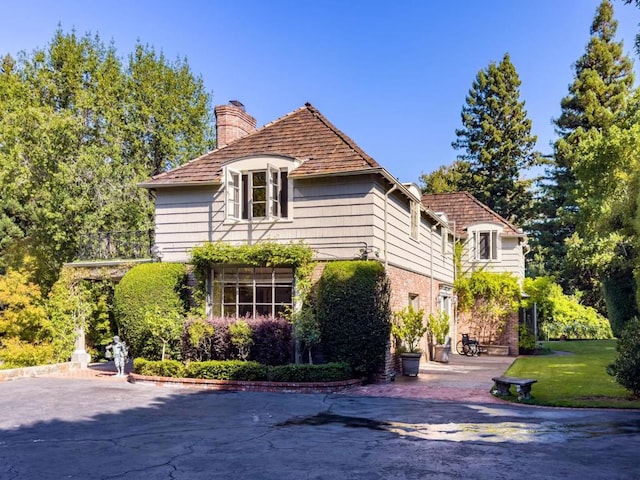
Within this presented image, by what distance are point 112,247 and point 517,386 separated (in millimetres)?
14877

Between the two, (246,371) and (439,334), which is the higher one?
(439,334)

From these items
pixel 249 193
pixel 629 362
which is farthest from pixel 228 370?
pixel 629 362

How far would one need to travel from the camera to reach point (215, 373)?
44.8ft

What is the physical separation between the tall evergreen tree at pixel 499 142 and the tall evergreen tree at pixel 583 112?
116 inches

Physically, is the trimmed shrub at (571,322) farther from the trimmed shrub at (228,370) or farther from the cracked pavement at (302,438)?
the cracked pavement at (302,438)

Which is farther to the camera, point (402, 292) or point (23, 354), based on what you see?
point (23, 354)

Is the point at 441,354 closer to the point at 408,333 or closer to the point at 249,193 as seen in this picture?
the point at 408,333

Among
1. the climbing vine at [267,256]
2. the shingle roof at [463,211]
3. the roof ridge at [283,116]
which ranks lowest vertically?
the climbing vine at [267,256]

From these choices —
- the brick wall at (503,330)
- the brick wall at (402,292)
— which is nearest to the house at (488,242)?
the brick wall at (503,330)

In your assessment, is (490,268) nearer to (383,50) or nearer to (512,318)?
(512,318)

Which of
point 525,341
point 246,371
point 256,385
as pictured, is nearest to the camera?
point 256,385

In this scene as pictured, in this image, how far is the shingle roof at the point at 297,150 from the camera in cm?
1486

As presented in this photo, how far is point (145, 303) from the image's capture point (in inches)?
596

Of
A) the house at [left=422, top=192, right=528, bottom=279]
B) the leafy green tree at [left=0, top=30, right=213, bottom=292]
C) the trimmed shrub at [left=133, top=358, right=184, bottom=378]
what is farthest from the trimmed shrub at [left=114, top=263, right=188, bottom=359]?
the house at [left=422, top=192, right=528, bottom=279]
